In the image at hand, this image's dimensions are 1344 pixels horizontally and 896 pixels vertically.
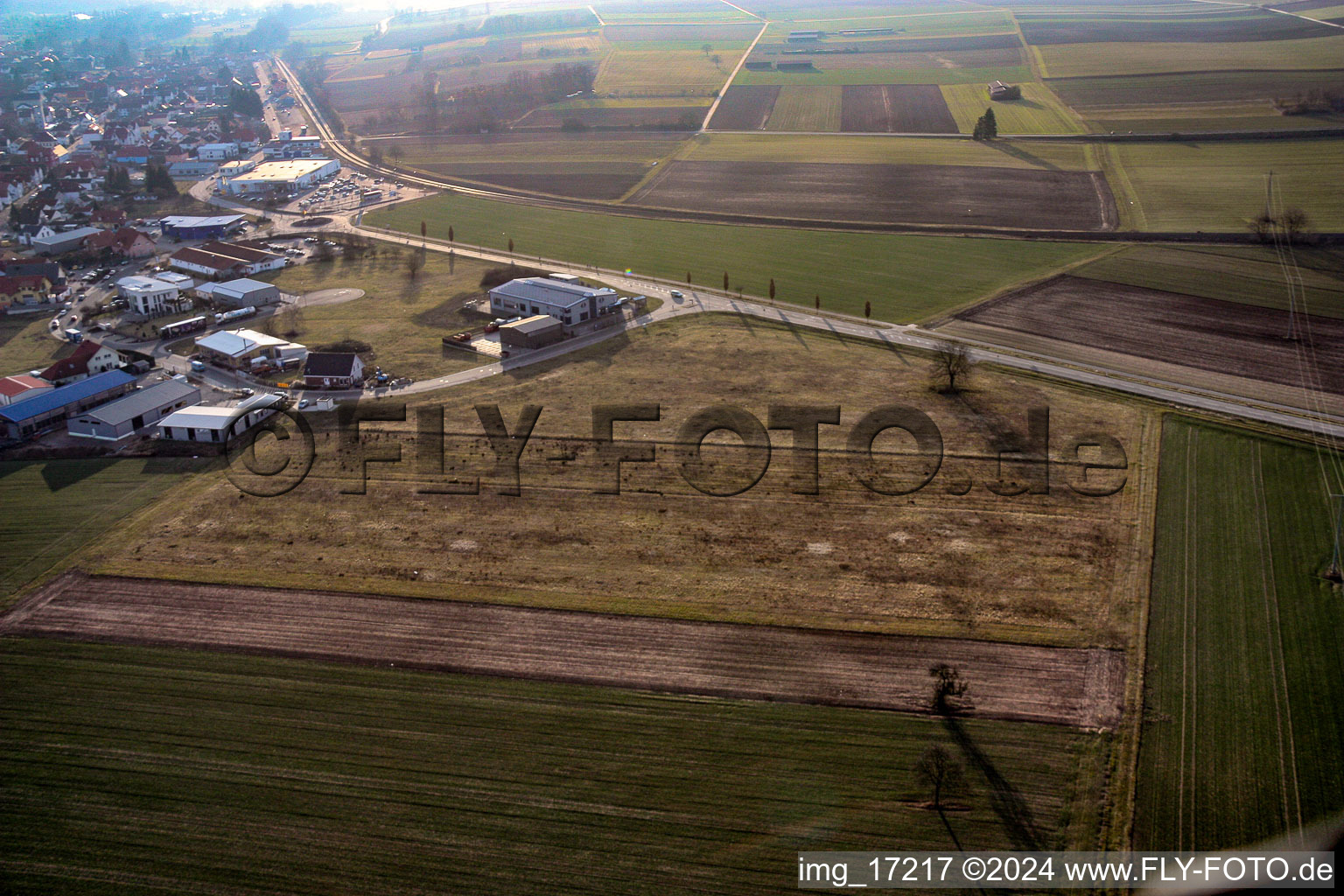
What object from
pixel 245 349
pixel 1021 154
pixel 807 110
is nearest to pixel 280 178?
pixel 245 349

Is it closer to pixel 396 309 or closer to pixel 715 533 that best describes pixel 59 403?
pixel 396 309

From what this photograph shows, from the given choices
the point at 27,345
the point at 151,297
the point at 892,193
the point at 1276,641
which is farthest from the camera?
the point at 892,193

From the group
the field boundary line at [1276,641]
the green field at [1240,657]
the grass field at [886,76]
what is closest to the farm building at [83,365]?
the green field at [1240,657]

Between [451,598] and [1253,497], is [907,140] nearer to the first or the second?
[1253,497]

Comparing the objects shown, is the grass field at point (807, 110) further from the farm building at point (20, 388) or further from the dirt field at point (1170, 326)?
the farm building at point (20, 388)

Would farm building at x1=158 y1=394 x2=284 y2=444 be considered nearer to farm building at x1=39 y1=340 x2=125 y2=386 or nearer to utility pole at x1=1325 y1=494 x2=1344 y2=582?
farm building at x1=39 y1=340 x2=125 y2=386

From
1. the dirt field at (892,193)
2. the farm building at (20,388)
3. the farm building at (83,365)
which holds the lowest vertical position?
the farm building at (20,388)
